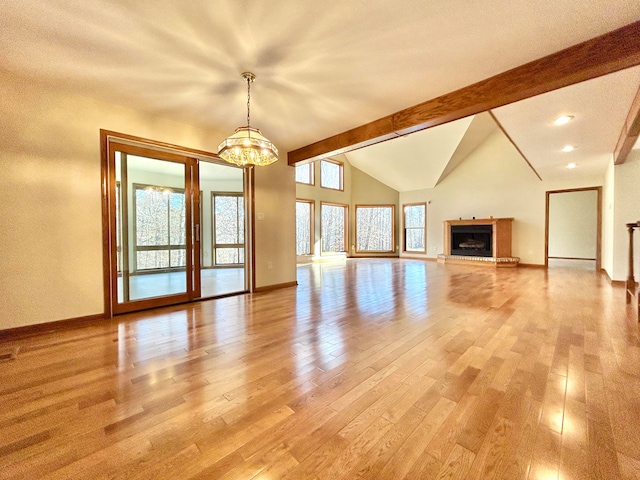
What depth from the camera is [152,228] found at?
3.68 m

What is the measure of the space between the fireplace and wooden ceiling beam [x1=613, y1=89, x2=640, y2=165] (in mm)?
3566

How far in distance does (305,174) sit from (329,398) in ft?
28.1

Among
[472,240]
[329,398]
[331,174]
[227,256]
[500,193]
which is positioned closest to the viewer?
[329,398]

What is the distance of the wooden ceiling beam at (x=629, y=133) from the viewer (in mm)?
2910

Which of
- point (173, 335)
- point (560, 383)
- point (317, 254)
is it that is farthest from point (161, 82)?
point (317, 254)

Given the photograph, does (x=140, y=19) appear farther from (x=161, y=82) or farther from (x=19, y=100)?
(x=19, y=100)

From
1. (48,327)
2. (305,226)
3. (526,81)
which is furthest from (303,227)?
(526,81)

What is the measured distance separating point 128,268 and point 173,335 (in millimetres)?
1411

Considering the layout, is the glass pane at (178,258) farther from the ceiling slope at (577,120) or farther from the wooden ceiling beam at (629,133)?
the wooden ceiling beam at (629,133)

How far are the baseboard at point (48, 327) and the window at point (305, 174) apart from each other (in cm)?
711

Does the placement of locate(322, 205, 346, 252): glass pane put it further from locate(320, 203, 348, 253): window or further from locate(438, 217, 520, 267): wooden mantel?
locate(438, 217, 520, 267): wooden mantel

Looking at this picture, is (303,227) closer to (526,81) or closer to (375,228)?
(375,228)

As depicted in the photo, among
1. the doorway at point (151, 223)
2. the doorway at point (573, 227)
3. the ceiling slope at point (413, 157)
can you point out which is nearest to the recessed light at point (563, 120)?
the ceiling slope at point (413, 157)

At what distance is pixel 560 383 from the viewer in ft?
5.63
